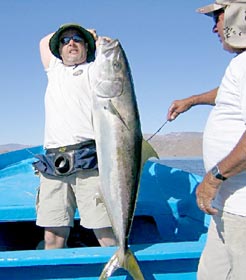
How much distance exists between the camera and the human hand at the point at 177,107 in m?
3.60

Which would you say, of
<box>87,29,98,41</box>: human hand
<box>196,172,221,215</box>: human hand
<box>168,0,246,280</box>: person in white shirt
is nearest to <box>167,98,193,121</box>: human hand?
<box>168,0,246,280</box>: person in white shirt

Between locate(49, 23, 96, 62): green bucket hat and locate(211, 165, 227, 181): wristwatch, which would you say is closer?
Answer: locate(211, 165, 227, 181): wristwatch

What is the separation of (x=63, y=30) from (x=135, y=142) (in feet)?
4.76

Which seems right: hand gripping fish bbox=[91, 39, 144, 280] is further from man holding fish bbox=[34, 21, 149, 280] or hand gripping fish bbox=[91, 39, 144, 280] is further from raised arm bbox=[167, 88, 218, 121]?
raised arm bbox=[167, 88, 218, 121]

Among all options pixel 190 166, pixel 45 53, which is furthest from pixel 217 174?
pixel 190 166

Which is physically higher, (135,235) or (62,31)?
(62,31)

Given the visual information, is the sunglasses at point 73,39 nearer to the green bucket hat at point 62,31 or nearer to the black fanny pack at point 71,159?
the green bucket hat at point 62,31

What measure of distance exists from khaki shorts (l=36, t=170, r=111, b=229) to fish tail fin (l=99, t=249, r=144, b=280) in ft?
1.88

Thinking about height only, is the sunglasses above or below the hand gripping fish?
above

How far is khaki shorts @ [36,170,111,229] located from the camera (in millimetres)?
3539

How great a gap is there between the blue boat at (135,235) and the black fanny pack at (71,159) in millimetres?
665

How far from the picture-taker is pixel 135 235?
4961mm

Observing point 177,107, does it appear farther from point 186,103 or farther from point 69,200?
point 69,200

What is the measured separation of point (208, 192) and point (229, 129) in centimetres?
39
